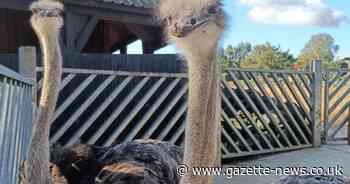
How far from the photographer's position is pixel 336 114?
714cm

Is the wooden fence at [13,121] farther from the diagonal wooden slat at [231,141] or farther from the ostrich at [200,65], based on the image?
the diagonal wooden slat at [231,141]

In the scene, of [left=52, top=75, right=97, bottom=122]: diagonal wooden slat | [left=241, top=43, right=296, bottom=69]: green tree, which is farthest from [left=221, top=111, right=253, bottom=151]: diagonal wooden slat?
[left=241, top=43, right=296, bottom=69]: green tree

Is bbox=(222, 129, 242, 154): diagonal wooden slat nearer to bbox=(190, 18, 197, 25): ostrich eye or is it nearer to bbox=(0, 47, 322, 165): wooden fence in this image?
bbox=(0, 47, 322, 165): wooden fence

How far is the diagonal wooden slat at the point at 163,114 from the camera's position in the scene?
468 cm

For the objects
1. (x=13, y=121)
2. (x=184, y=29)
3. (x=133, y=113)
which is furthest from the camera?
(x=133, y=113)

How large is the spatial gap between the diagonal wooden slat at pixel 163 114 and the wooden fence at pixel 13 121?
1.46m

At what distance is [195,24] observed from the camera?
1.56 m

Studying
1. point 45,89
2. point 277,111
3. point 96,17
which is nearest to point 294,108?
point 277,111

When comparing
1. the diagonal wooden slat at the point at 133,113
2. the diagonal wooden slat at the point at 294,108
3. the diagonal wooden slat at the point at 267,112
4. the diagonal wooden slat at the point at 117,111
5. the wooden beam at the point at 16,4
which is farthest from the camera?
the diagonal wooden slat at the point at 294,108

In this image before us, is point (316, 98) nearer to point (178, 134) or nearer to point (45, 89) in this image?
point (178, 134)

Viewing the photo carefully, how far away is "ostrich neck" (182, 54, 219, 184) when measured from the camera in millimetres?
1701

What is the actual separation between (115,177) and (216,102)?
0.98 meters

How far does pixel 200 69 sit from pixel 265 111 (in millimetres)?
4466

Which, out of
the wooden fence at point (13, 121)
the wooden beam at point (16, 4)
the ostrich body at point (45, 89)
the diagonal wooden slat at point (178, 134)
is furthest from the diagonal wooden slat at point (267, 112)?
the ostrich body at point (45, 89)
